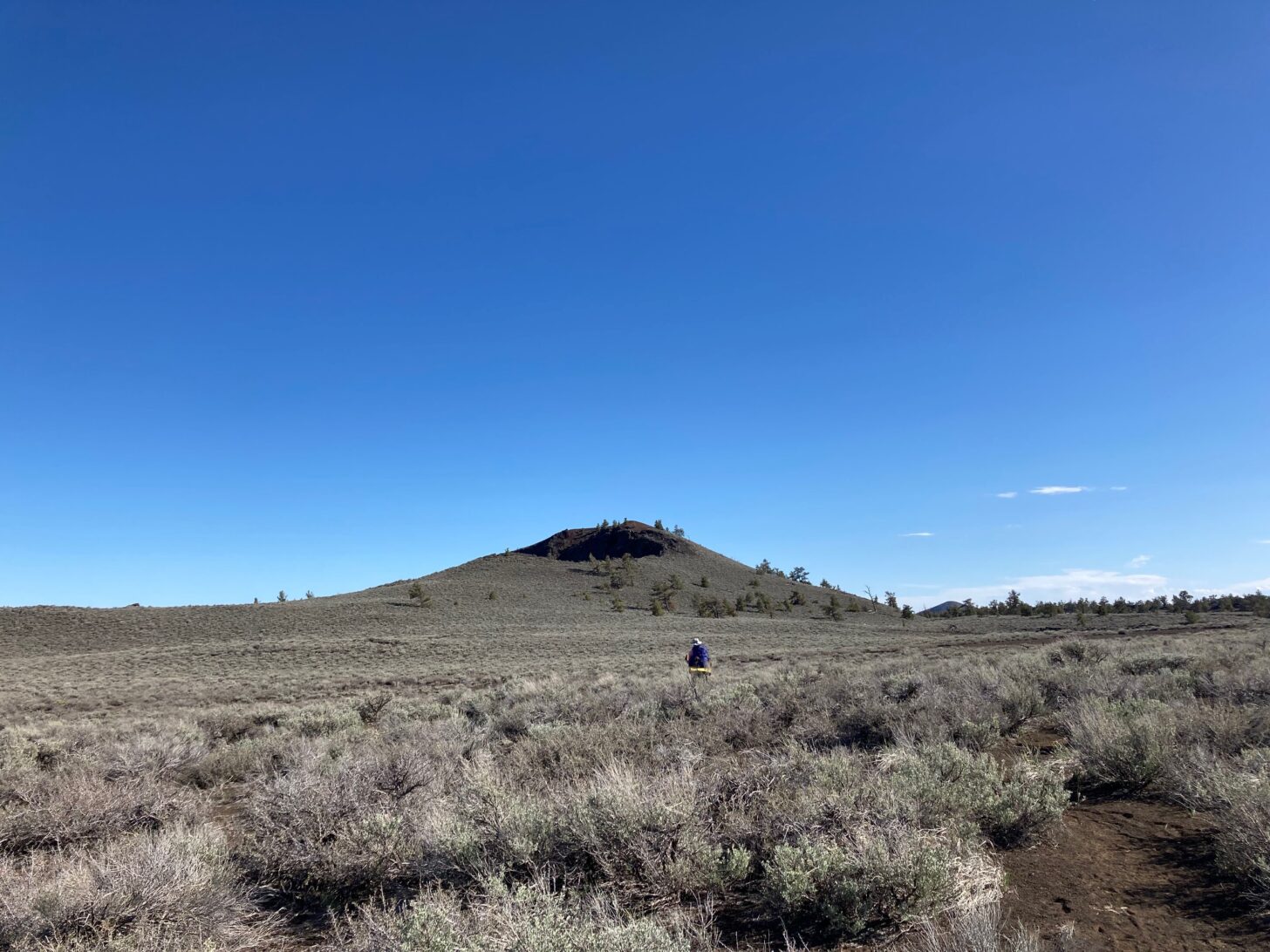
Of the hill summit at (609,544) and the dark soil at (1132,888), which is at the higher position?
the hill summit at (609,544)

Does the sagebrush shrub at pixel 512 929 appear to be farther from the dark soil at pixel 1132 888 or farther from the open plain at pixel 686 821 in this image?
the dark soil at pixel 1132 888

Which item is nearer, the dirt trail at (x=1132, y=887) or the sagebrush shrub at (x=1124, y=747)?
the dirt trail at (x=1132, y=887)

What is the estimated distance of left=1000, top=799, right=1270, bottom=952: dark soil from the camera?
3607mm

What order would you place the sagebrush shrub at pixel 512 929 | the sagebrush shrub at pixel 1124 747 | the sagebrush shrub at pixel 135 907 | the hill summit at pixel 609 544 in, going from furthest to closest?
the hill summit at pixel 609 544 → the sagebrush shrub at pixel 1124 747 → the sagebrush shrub at pixel 135 907 → the sagebrush shrub at pixel 512 929

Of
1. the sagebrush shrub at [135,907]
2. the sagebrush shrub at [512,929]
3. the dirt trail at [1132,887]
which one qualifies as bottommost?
the dirt trail at [1132,887]

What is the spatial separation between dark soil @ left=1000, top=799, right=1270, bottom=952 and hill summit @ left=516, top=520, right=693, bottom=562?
314 ft

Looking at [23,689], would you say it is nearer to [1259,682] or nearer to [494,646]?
[494,646]

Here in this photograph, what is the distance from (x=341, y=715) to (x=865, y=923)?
11941 mm

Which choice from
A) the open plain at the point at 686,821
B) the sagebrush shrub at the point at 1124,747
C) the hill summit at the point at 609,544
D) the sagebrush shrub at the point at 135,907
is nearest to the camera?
the sagebrush shrub at the point at 135,907

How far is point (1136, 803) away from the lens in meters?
5.64

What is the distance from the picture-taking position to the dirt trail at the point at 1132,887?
361 cm

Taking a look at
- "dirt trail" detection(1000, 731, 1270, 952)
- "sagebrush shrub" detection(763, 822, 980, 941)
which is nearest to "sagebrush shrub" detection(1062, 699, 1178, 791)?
"dirt trail" detection(1000, 731, 1270, 952)

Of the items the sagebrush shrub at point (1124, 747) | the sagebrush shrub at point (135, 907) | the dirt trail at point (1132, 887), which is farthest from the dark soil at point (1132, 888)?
the sagebrush shrub at point (135, 907)

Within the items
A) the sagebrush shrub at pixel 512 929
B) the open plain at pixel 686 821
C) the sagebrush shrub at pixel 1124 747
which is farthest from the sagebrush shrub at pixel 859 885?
the sagebrush shrub at pixel 1124 747
